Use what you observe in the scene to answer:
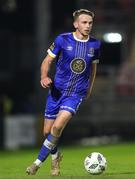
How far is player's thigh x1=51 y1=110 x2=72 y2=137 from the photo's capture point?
13070 mm

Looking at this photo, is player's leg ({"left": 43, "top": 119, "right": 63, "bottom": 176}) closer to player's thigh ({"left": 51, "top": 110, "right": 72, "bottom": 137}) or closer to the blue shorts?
the blue shorts

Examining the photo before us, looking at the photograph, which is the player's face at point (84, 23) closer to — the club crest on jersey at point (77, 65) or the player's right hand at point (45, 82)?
the club crest on jersey at point (77, 65)

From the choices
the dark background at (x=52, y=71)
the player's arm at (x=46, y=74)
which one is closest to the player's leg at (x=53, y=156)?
the player's arm at (x=46, y=74)

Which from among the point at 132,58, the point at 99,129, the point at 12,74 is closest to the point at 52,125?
the point at 99,129

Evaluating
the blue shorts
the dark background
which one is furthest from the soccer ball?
the dark background

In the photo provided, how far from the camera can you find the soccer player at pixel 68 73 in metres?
13.3

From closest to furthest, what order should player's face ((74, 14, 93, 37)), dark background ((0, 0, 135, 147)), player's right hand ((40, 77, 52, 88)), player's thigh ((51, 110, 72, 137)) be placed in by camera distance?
player's right hand ((40, 77, 52, 88))
player's thigh ((51, 110, 72, 137))
player's face ((74, 14, 93, 37))
dark background ((0, 0, 135, 147))

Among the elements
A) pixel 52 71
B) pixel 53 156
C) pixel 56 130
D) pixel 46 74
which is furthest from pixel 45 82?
pixel 52 71

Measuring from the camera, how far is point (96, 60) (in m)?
13.6

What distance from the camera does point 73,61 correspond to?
527 inches

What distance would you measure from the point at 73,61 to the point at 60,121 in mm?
949

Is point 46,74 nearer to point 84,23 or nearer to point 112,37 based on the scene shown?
point 84,23

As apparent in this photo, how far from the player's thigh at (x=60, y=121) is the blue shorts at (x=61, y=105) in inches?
3.9

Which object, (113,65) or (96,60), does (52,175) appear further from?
(113,65)
